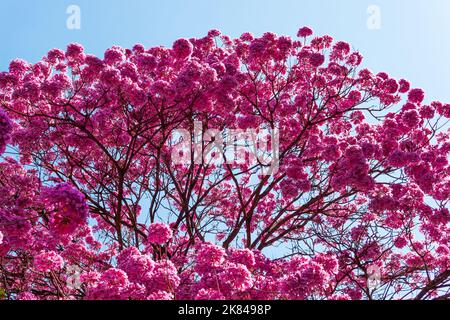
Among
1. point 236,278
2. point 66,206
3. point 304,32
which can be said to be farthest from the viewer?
point 304,32

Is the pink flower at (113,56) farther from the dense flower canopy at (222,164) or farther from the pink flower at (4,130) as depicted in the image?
the pink flower at (4,130)

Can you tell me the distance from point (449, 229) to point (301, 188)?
355 centimetres

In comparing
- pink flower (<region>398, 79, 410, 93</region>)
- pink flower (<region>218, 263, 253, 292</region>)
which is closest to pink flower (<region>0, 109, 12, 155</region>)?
pink flower (<region>218, 263, 253, 292</region>)

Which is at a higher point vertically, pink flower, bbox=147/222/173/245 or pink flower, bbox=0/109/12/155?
pink flower, bbox=0/109/12/155

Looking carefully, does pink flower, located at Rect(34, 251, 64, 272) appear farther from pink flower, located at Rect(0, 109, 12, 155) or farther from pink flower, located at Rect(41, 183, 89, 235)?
pink flower, located at Rect(0, 109, 12, 155)

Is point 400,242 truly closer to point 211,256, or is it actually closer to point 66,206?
point 211,256

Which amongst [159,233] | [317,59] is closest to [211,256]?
[159,233]

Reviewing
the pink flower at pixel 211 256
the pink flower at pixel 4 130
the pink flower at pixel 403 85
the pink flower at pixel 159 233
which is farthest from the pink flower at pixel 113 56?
the pink flower at pixel 403 85

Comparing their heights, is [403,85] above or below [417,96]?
above
